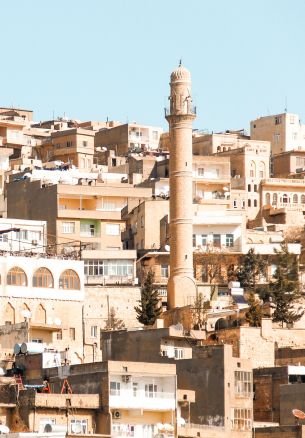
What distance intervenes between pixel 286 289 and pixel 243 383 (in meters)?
17.2

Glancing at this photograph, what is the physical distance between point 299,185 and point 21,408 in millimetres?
46824

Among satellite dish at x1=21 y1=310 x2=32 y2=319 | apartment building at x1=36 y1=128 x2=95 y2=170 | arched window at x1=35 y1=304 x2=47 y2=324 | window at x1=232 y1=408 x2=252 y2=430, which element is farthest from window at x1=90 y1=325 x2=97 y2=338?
apartment building at x1=36 y1=128 x2=95 y2=170

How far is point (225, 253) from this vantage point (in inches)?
2697

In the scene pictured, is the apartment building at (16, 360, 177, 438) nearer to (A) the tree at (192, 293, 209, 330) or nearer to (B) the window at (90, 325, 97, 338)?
(A) the tree at (192, 293, 209, 330)

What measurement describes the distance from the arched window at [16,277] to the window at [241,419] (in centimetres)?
1334

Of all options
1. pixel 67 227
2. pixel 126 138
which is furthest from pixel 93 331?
pixel 126 138

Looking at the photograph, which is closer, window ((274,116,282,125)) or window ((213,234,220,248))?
window ((213,234,220,248))

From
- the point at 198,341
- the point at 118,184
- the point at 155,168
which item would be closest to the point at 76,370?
the point at 198,341

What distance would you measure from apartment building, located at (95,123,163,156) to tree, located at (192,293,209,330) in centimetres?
3253

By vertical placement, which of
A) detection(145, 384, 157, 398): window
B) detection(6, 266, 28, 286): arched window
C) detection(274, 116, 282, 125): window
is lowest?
detection(145, 384, 157, 398): window

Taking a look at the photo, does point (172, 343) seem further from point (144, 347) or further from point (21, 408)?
point (21, 408)

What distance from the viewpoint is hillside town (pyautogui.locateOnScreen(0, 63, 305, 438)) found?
41.2m

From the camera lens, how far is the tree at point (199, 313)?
2284 inches

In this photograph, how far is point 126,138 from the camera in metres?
94.5
